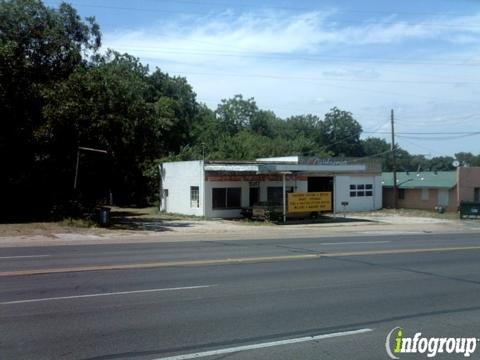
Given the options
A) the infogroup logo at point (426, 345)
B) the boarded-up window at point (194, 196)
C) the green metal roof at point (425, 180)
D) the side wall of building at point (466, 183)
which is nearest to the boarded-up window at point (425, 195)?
the green metal roof at point (425, 180)

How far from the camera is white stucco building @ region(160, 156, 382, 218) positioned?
3788 cm

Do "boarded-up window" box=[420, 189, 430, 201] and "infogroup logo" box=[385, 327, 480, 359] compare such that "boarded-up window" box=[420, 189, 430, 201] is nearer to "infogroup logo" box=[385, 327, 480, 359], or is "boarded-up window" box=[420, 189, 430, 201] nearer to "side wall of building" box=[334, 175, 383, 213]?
"side wall of building" box=[334, 175, 383, 213]

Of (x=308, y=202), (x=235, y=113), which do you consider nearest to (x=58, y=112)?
(x=308, y=202)

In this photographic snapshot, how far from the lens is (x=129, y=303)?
361 inches

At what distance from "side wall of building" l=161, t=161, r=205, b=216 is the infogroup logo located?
31.1 metres

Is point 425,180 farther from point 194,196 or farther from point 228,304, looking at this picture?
point 228,304

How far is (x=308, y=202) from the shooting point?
37.8m

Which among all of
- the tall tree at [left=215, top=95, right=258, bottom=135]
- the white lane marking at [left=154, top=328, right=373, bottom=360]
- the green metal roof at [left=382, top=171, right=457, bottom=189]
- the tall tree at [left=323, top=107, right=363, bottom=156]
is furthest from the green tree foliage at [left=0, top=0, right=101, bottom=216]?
the tall tree at [left=323, top=107, right=363, bottom=156]

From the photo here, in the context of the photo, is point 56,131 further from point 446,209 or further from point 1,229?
point 446,209

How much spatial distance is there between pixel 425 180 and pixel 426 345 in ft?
162

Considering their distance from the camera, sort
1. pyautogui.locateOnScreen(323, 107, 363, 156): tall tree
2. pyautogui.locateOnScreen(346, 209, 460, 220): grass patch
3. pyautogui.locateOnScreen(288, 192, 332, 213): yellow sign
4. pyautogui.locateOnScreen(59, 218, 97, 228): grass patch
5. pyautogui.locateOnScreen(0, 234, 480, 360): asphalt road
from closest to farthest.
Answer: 1. pyautogui.locateOnScreen(0, 234, 480, 360): asphalt road
2. pyautogui.locateOnScreen(59, 218, 97, 228): grass patch
3. pyautogui.locateOnScreen(288, 192, 332, 213): yellow sign
4. pyautogui.locateOnScreen(346, 209, 460, 220): grass patch
5. pyautogui.locateOnScreen(323, 107, 363, 156): tall tree

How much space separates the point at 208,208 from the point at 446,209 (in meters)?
23.6

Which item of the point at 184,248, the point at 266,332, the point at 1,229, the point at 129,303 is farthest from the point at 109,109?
the point at 266,332

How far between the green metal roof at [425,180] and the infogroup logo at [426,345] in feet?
148
